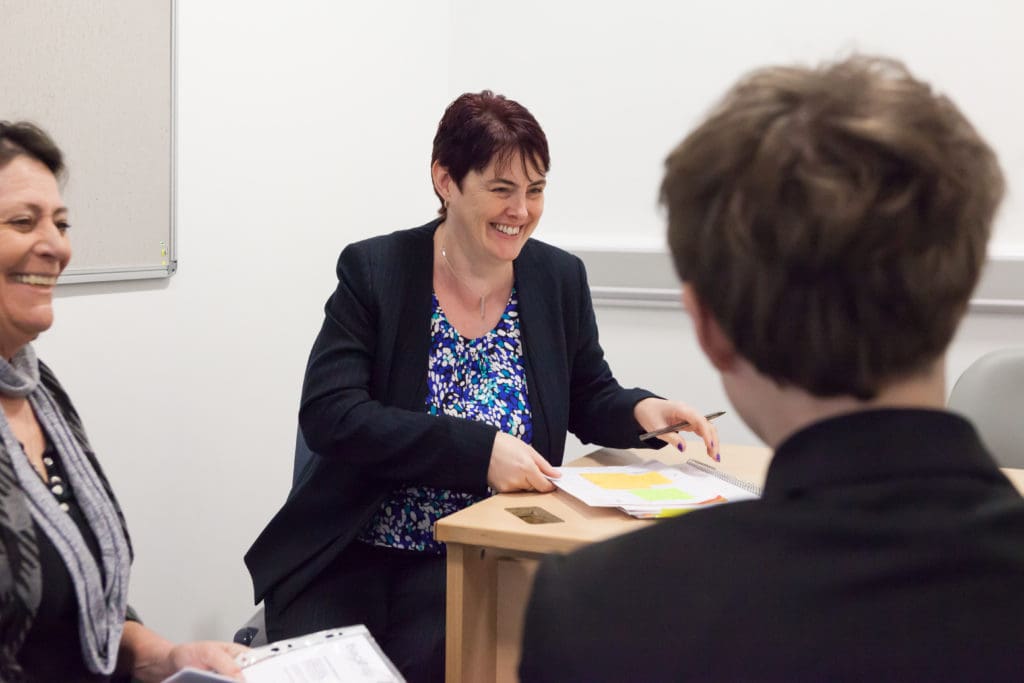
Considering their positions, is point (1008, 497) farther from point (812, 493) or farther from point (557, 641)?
point (557, 641)

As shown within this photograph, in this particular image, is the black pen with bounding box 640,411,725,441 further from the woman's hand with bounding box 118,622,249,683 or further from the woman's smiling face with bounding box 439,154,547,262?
the woman's hand with bounding box 118,622,249,683

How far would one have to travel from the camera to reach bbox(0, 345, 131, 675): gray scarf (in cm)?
130

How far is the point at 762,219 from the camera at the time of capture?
660 mm

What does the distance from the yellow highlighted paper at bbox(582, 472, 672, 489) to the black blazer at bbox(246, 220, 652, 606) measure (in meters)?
0.20

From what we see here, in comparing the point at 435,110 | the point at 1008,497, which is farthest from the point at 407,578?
the point at 435,110

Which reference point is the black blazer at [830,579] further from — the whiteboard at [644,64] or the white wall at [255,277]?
the whiteboard at [644,64]

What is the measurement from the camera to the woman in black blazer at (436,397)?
1.87 meters

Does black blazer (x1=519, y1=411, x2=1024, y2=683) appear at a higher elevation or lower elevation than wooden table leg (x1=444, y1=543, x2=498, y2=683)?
higher

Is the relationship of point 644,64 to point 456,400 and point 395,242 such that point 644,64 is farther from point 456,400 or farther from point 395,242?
point 456,400

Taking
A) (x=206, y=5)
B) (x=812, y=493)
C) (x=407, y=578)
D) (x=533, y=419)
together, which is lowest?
(x=407, y=578)

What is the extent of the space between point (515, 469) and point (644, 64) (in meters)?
2.16

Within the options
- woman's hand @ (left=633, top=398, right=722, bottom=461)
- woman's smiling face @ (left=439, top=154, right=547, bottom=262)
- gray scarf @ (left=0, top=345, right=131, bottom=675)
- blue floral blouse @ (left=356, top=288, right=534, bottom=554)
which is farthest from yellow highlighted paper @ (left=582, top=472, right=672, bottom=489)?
gray scarf @ (left=0, top=345, right=131, bottom=675)

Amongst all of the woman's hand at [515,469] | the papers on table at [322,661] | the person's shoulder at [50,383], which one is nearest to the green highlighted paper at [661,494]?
the woman's hand at [515,469]

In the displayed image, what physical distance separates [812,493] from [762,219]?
181mm
